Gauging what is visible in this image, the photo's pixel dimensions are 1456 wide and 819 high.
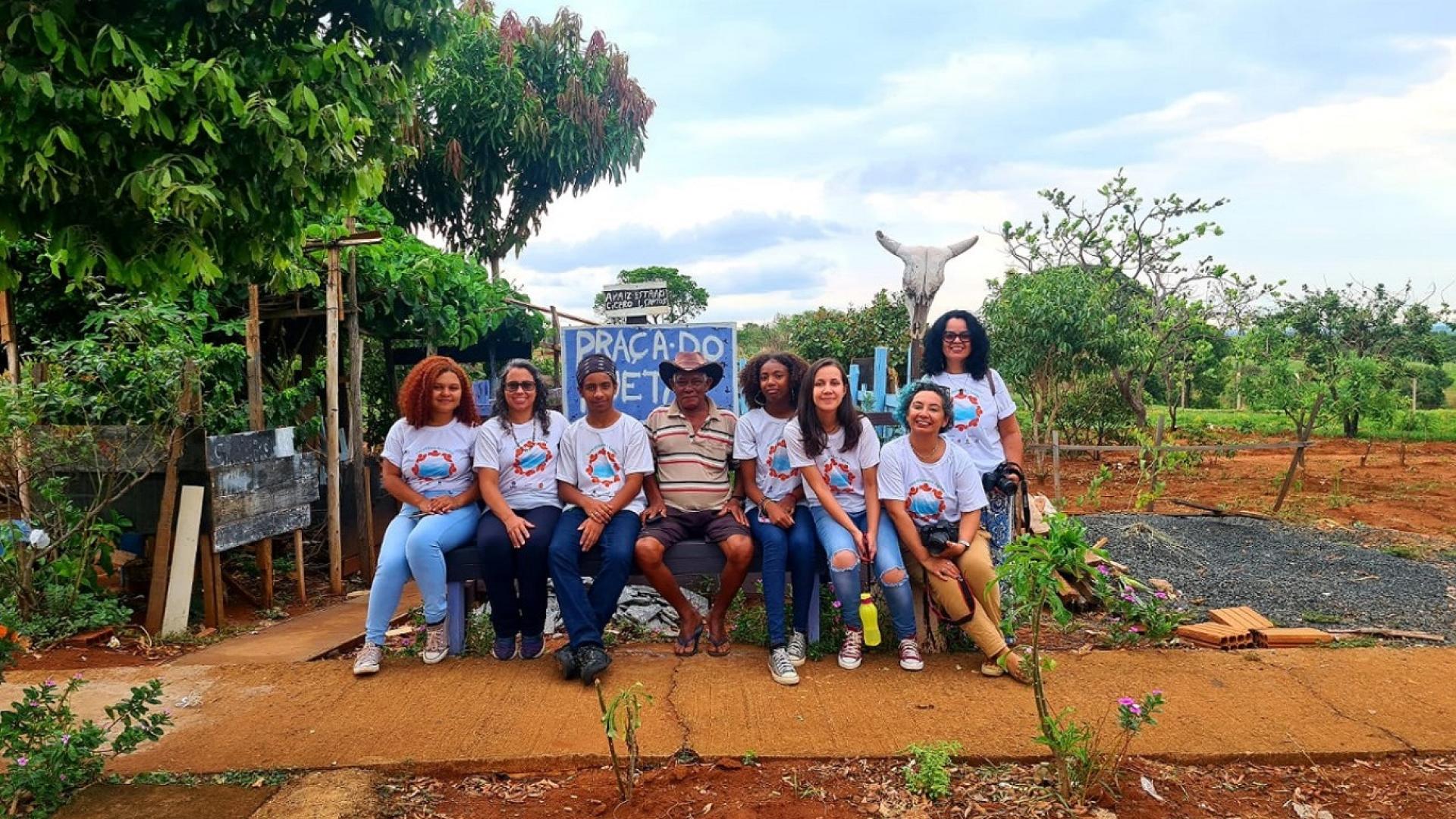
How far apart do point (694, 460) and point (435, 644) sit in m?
1.40

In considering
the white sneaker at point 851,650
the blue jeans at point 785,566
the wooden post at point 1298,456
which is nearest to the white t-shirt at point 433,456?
the blue jeans at point 785,566

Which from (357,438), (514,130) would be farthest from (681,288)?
(357,438)

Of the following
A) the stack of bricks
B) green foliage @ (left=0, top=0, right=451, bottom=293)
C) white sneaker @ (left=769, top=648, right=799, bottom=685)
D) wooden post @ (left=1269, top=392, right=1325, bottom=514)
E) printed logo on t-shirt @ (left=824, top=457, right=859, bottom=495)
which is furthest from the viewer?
wooden post @ (left=1269, top=392, right=1325, bottom=514)

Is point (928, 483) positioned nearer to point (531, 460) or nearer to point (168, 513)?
point (531, 460)

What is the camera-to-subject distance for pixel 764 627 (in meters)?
4.30

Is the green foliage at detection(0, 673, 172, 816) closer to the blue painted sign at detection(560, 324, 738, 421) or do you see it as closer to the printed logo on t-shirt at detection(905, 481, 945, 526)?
the blue painted sign at detection(560, 324, 738, 421)

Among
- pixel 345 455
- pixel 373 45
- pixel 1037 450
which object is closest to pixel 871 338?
pixel 1037 450

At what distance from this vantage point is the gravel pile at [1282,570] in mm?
5199

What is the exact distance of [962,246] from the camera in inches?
226

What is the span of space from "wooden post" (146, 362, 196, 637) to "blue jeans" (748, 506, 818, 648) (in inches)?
128

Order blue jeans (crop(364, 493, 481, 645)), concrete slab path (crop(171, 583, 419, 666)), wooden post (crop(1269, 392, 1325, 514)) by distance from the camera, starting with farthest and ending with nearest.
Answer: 1. wooden post (crop(1269, 392, 1325, 514))
2. concrete slab path (crop(171, 583, 419, 666))
3. blue jeans (crop(364, 493, 481, 645))

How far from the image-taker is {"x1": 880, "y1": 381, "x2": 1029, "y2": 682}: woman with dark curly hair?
369 centimetres

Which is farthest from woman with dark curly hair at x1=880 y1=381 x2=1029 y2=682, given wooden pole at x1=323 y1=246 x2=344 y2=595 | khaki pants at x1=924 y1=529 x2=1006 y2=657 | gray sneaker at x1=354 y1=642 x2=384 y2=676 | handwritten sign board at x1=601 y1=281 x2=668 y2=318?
wooden pole at x1=323 y1=246 x2=344 y2=595

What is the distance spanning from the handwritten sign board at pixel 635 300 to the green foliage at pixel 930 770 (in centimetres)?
302
